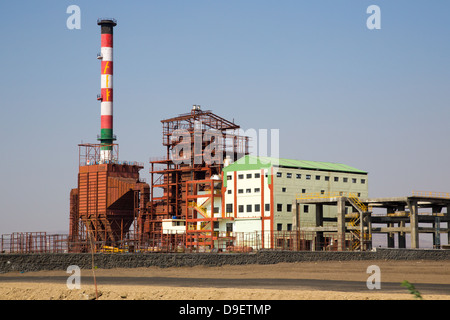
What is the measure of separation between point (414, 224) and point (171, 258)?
27992 millimetres

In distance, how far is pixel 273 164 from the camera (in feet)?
254

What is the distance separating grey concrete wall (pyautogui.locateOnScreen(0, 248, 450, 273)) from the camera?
1998 inches

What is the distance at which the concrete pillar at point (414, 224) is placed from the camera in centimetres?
6838

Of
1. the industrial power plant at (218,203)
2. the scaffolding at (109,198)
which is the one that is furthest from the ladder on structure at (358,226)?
the scaffolding at (109,198)

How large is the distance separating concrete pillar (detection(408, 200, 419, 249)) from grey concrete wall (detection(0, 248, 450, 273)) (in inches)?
235

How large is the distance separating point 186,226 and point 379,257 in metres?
29.7

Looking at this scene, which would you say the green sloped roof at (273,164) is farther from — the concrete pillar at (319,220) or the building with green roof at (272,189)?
the concrete pillar at (319,220)

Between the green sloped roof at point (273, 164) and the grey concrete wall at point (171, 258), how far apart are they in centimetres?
1955

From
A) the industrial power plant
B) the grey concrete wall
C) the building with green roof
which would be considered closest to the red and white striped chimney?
the industrial power plant

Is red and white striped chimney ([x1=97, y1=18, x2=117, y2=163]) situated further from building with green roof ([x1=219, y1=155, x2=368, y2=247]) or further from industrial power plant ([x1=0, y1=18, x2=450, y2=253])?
building with green roof ([x1=219, y1=155, x2=368, y2=247])

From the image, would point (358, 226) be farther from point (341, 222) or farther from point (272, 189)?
point (272, 189)
